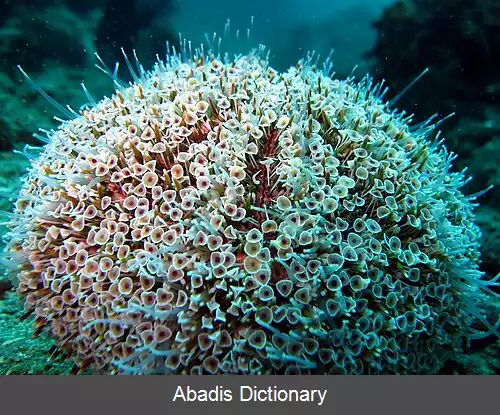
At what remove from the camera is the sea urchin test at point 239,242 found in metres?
1.53

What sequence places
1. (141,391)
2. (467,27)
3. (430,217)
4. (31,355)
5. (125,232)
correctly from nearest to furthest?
(141,391)
(125,232)
(430,217)
(31,355)
(467,27)

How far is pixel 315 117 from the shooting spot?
2.06m

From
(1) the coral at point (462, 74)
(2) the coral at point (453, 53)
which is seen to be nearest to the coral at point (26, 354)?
(1) the coral at point (462, 74)

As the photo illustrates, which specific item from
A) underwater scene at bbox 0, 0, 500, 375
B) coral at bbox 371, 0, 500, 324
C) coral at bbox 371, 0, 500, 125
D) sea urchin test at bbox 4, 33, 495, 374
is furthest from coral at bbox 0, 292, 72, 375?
coral at bbox 371, 0, 500, 125

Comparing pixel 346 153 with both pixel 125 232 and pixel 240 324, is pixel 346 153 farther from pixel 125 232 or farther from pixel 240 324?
pixel 125 232

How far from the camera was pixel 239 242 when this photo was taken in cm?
161

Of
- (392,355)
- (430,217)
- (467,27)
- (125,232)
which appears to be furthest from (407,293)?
(467,27)

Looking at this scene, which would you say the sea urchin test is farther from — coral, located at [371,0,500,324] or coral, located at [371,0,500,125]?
coral, located at [371,0,500,125]

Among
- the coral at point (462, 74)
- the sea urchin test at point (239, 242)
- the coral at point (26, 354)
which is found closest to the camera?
the sea urchin test at point (239, 242)

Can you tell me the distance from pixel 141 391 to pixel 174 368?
0.15 metres

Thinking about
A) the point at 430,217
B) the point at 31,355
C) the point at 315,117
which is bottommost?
the point at 31,355

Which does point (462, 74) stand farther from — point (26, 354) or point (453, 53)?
point (26, 354)

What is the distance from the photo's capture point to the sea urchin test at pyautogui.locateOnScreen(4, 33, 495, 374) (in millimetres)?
1528

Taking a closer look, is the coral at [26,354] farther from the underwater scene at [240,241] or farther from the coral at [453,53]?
the coral at [453,53]
